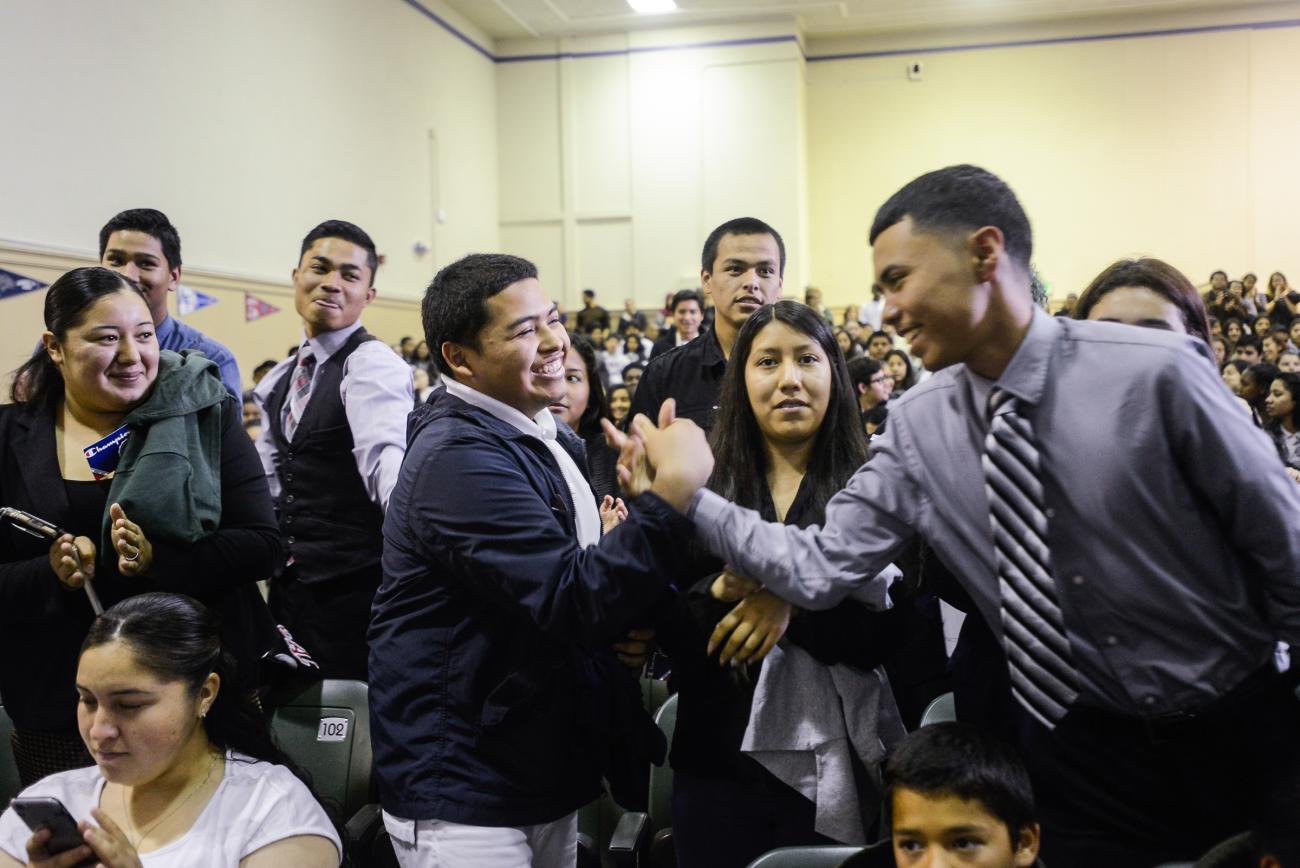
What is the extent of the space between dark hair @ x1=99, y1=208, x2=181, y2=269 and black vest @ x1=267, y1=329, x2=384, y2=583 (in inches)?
Answer: 30.7

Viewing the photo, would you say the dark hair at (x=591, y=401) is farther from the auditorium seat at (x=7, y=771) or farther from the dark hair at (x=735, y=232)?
the auditorium seat at (x=7, y=771)

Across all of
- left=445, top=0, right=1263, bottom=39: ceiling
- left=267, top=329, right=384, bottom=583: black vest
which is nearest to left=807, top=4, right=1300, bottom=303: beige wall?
left=445, top=0, right=1263, bottom=39: ceiling

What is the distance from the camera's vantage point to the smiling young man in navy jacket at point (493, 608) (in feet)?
5.61

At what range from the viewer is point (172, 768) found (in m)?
1.92

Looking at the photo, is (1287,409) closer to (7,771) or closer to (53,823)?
(7,771)

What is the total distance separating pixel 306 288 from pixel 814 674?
1986 mm

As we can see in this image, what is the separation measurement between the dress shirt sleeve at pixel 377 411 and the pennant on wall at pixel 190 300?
670 centimetres

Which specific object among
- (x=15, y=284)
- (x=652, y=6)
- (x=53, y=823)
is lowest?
(x=53, y=823)

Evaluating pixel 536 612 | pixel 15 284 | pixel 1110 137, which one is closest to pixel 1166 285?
pixel 536 612

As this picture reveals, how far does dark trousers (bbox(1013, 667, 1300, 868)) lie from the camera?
61.2 inches

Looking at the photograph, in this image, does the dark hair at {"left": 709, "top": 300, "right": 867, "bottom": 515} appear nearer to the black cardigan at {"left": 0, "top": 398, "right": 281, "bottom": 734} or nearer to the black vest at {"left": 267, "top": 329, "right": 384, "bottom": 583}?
the black cardigan at {"left": 0, "top": 398, "right": 281, "bottom": 734}

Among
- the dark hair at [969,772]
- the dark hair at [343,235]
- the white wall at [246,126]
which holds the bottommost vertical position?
the dark hair at [969,772]

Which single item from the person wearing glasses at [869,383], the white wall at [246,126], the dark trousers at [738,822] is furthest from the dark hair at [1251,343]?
the dark trousers at [738,822]

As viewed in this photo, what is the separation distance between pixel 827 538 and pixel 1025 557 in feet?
1.06
